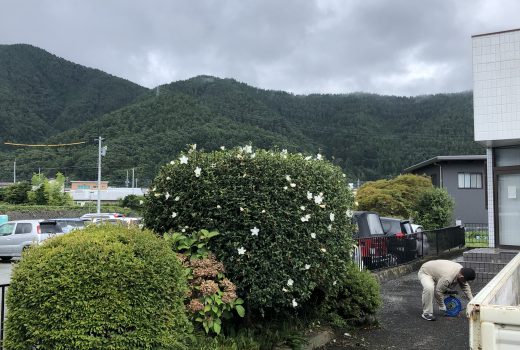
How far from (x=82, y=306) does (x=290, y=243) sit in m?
2.36

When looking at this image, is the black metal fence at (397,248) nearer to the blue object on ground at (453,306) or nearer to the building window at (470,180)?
the blue object on ground at (453,306)

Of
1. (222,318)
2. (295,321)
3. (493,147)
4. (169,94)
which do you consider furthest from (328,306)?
(169,94)

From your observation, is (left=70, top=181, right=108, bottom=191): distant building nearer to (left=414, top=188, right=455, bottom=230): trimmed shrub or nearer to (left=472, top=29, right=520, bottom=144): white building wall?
(left=414, top=188, right=455, bottom=230): trimmed shrub

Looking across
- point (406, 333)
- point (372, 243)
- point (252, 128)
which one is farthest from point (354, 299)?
point (252, 128)

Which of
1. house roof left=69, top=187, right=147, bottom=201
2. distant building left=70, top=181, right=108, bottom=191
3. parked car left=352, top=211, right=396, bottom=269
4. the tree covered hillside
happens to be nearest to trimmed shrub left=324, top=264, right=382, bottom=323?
parked car left=352, top=211, right=396, bottom=269

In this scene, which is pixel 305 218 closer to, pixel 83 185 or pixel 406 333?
pixel 406 333

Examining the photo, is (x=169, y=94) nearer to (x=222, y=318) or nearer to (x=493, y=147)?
(x=493, y=147)

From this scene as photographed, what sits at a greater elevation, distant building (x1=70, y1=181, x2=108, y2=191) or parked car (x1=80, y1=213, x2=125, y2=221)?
distant building (x1=70, y1=181, x2=108, y2=191)

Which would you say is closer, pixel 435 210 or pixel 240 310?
pixel 240 310

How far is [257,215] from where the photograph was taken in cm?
518

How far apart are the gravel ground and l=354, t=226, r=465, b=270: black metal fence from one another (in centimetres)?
224

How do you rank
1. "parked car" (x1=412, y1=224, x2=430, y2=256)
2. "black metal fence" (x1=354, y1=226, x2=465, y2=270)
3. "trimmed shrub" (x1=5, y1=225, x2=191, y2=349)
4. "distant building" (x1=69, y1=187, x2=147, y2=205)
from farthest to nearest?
"distant building" (x1=69, y1=187, x2=147, y2=205)
"parked car" (x1=412, y1=224, x2=430, y2=256)
"black metal fence" (x1=354, y1=226, x2=465, y2=270)
"trimmed shrub" (x1=5, y1=225, x2=191, y2=349)

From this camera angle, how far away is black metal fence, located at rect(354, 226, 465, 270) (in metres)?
12.3

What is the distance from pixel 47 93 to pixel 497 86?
120 meters
